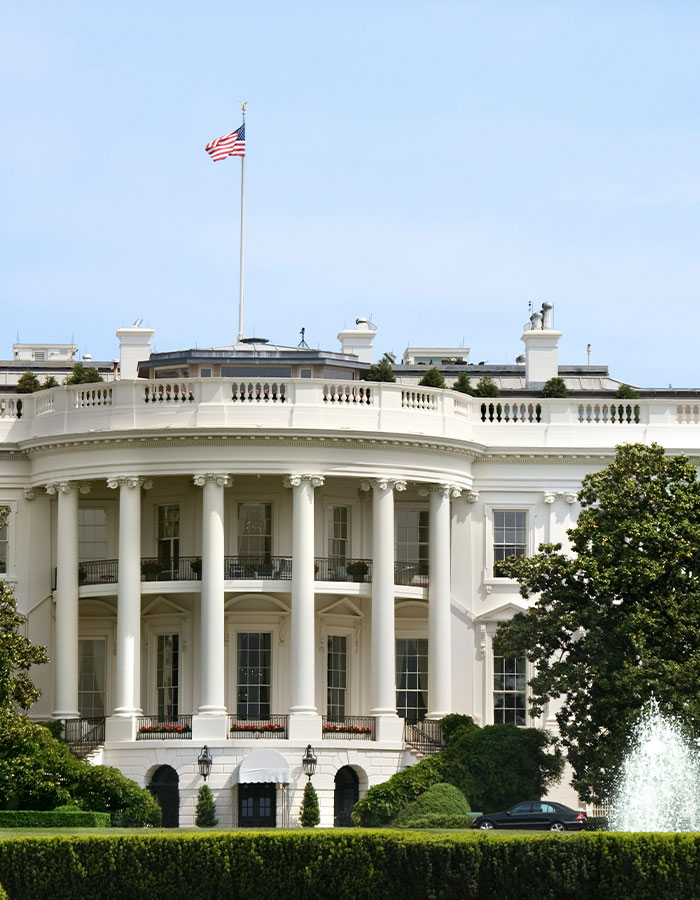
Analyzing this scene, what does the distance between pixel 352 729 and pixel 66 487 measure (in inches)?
423

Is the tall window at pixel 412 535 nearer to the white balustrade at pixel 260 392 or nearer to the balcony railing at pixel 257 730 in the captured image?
the white balustrade at pixel 260 392

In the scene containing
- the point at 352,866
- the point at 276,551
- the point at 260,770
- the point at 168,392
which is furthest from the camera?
the point at 276,551

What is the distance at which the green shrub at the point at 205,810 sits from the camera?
64500mm

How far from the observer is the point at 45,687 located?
70.0m

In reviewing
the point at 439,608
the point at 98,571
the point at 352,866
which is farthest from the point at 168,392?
the point at 352,866

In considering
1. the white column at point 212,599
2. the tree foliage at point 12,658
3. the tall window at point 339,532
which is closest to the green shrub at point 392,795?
the white column at point 212,599

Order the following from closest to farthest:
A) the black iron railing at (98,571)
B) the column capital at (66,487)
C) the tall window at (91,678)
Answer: the column capital at (66,487)
the black iron railing at (98,571)
the tall window at (91,678)

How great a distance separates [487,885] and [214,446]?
24.5 meters

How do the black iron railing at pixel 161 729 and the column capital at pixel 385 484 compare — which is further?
the column capital at pixel 385 484

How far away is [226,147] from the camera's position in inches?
2980

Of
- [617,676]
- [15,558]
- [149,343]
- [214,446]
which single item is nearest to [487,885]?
[617,676]

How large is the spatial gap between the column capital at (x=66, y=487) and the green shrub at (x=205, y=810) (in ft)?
Answer: 32.2

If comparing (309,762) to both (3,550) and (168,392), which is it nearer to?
(168,392)

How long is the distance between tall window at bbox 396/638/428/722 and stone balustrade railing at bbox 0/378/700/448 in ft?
21.0
